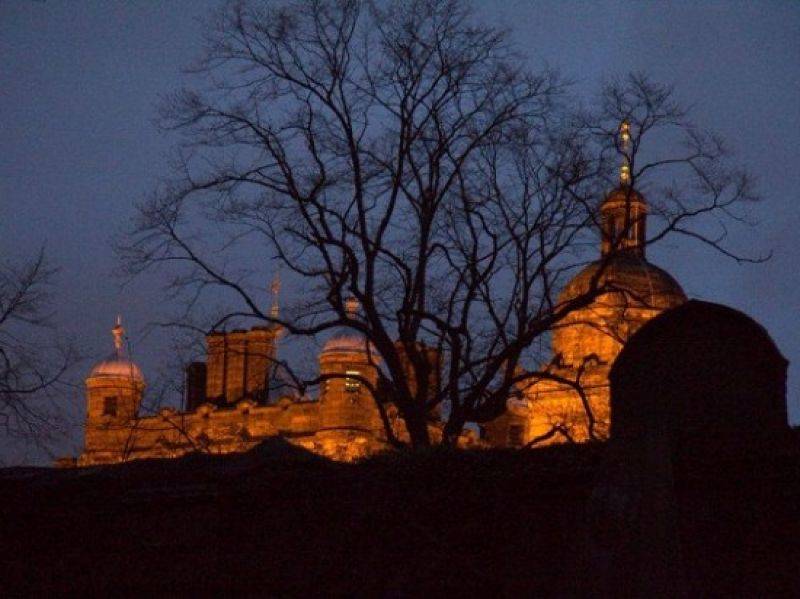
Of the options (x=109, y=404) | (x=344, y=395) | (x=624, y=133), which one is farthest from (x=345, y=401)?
(x=624, y=133)

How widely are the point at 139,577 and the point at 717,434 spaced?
23.1 feet

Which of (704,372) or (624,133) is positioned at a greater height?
(624,133)

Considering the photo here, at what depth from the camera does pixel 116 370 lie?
8294cm

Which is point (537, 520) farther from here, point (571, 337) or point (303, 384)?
point (571, 337)

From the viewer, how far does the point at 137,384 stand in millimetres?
82500

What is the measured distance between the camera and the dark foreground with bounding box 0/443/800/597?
46.8 ft

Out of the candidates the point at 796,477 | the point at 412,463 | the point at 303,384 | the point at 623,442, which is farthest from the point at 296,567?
the point at 303,384

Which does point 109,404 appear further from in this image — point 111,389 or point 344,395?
point 344,395

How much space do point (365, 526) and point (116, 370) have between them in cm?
6794

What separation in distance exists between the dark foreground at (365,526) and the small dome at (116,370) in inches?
2498

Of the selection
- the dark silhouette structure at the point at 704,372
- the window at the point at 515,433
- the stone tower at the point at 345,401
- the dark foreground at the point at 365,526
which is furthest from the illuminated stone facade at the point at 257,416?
the dark silhouette structure at the point at 704,372

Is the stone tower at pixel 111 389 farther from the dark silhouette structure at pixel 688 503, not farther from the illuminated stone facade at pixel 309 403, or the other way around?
the dark silhouette structure at pixel 688 503

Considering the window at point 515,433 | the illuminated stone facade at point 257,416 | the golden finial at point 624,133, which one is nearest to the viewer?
the golden finial at point 624,133

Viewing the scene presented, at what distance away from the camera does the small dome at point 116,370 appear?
82750 millimetres
